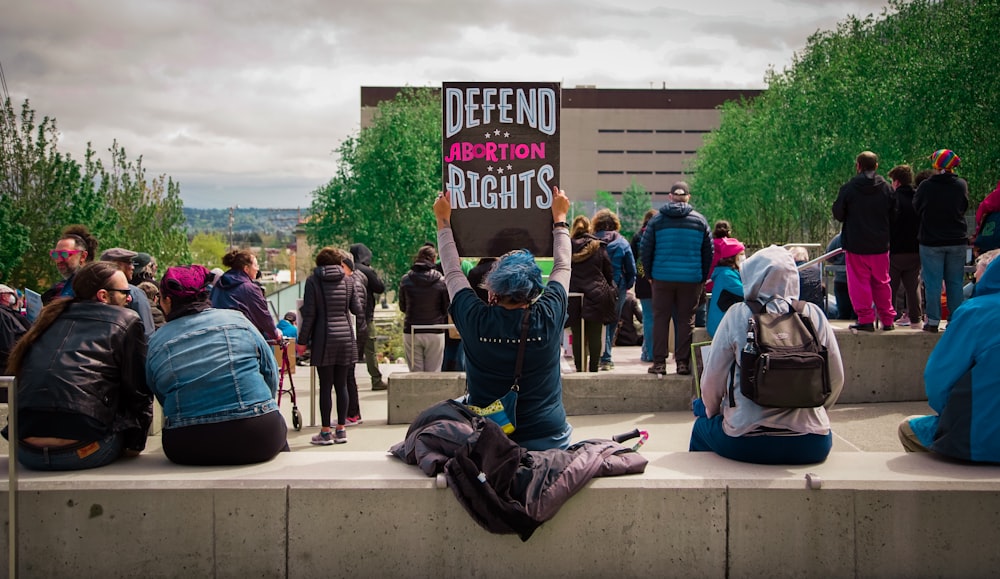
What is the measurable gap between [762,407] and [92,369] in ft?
11.6

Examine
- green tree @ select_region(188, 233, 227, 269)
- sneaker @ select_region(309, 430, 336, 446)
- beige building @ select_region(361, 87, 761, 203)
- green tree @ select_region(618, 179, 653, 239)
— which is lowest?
sneaker @ select_region(309, 430, 336, 446)

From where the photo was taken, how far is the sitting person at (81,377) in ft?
16.4

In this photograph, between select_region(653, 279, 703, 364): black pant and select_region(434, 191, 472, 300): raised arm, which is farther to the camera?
select_region(653, 279, 703, 364): black pant

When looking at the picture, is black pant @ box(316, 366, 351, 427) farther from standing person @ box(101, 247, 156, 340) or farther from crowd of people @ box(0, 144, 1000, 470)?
crowd of people @ box(0, 144, 1000, 470)

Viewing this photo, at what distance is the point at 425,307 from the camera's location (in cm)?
1205

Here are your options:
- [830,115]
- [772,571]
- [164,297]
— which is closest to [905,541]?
[772,571]

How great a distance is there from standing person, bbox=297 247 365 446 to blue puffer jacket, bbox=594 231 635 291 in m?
3.45

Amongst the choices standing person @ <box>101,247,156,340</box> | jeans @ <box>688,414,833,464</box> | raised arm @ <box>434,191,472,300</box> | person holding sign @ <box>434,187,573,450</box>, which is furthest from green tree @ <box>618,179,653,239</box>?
person holding sign @ <box>434,187,573,450</box>

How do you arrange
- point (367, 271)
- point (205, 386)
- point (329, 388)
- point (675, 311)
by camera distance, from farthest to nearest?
point (367, 271), point (675, 311), point (329, 388), point (205, 386)

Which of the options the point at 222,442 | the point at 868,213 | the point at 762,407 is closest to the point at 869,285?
the point at 868,213

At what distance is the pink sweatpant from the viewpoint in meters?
10.3

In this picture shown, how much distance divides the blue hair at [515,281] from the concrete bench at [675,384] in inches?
207

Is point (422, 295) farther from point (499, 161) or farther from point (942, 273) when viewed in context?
point (942, 273)

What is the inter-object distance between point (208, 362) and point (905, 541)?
3.73 m
